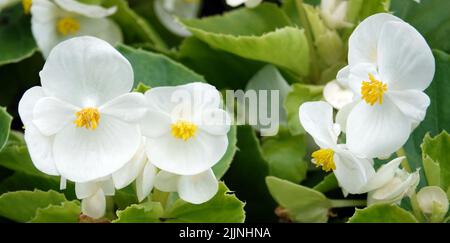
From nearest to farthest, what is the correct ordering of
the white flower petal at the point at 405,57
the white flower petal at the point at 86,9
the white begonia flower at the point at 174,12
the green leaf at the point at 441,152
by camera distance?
the white flower petal at the point at 405,57 < the green leaf at the point at 441,152 < the white flower petal at the point at 86,9 < the white begonia flower at the point at 174,12

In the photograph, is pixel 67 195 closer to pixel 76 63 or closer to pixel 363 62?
pixel 76 63

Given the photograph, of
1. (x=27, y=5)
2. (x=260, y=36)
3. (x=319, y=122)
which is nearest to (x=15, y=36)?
(x=27, y=5)

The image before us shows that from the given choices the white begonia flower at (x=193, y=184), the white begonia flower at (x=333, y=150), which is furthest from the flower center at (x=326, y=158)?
the white begonia flower at (x=193, y=184)

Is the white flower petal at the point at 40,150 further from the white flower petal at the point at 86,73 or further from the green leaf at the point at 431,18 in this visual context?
the green leaf at the point at 431,18

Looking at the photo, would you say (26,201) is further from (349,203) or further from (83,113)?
(349,203)

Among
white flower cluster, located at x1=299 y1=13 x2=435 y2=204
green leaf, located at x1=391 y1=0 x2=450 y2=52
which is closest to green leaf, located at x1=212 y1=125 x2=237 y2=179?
white flower cluster, located at x1=299 y1=13 x2=435 y2=204

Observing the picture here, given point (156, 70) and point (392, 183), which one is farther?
point (156, 70)
